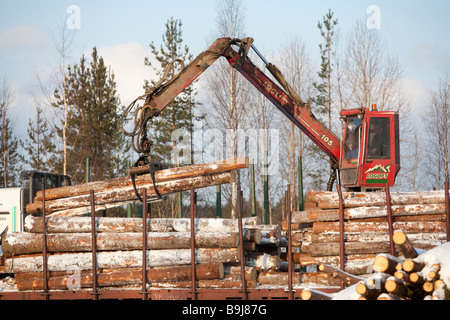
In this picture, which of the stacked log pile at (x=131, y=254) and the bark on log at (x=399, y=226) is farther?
the stacked log pile at (x=131, y=254)

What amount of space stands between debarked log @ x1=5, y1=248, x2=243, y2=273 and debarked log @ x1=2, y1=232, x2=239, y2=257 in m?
0.08

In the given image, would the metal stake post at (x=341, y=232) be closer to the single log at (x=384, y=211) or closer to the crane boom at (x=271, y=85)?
the single log at (x=384, y=211)

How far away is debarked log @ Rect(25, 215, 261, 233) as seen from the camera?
958 centimetres

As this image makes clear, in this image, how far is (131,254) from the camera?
9.49 m

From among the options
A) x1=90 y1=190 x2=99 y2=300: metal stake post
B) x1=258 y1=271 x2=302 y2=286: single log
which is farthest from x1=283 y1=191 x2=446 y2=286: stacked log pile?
x1=90 y1=190 x2=99 y2=300: metal stake post

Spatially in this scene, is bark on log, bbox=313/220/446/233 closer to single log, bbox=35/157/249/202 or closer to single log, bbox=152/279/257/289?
single log, bbox=152/279/257/289

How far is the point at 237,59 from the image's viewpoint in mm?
13375

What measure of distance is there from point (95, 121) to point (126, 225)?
1966cm

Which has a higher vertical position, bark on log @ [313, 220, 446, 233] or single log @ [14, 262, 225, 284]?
bark on log @ [313, 220, 446, 233]

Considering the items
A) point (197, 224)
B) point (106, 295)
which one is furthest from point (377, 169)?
point (106, 295)

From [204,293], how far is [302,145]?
20455 millimetres

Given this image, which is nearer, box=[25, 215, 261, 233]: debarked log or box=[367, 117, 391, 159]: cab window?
box=[25, 215, 261, 233]: debarked log

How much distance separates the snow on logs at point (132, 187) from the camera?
33.4 ft

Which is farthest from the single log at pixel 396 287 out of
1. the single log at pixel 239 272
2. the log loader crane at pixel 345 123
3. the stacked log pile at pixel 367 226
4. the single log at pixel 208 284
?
the log loader crane at pixel 345 123
